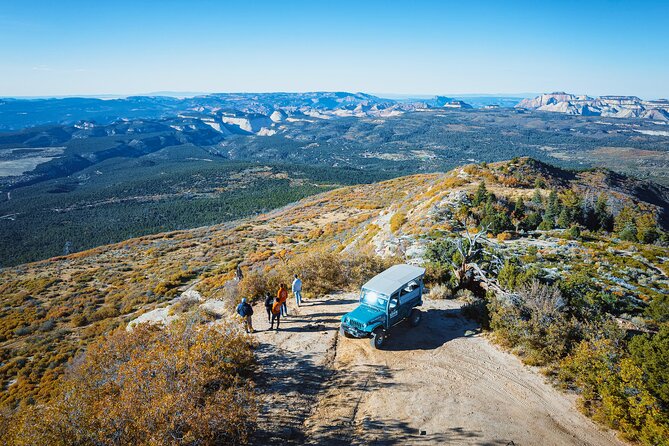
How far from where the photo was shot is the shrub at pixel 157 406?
279 inches

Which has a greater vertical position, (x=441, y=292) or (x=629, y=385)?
(x=629, y=385)

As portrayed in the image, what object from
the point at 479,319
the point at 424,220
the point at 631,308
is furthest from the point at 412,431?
the point at 424,220

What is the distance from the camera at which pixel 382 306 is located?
1226cm

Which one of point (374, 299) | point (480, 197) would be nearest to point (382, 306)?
point (374, 299)

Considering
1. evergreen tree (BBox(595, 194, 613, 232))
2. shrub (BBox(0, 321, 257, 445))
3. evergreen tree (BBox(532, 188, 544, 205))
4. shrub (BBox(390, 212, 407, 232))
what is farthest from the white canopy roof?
evergreen tree (BBox(595, 194, 613, 232))

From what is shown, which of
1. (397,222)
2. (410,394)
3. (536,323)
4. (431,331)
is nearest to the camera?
(410,394)

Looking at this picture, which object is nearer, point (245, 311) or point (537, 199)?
point (245, 311)

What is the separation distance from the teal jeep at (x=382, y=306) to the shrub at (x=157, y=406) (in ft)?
13.2

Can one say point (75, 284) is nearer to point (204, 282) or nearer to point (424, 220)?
point (204, 282)

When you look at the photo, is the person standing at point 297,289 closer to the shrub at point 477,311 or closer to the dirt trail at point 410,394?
the dirt trail at point 410,394

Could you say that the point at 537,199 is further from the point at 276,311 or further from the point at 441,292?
the point at 276,311

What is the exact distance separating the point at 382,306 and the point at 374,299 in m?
0.38

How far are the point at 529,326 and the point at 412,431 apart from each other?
584 centimetres

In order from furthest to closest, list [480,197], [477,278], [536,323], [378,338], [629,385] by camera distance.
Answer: [480,197] < [477,278] < [378,338] < [536,323] < [629,385]
